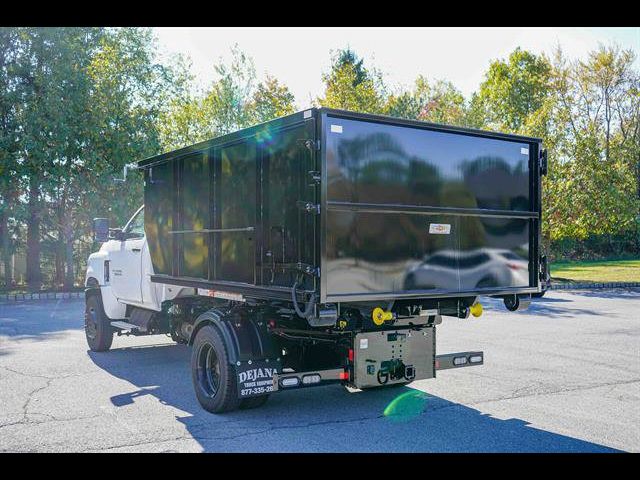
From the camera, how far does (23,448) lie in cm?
Answer: 537

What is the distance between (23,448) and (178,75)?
2331 cm

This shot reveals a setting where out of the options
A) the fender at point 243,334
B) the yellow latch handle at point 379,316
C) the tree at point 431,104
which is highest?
the tree at point 431,104

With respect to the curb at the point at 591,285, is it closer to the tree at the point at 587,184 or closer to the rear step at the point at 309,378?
the tree at the point at 587,184

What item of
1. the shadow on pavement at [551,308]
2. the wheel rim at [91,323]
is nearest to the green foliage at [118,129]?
the shadow on pavement at [551,308]

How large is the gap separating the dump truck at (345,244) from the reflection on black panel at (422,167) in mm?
14

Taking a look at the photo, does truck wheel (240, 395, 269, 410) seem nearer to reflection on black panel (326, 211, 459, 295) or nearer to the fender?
the fender

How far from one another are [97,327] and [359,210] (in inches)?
229

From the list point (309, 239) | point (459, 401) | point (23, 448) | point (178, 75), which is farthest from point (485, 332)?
point (178, 75)

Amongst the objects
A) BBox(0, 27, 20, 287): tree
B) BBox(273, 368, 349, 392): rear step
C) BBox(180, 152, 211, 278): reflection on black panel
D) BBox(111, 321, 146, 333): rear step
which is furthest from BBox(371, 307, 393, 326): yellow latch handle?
BBox(0, 27, 20, 287): tree

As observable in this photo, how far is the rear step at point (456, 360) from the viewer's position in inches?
261

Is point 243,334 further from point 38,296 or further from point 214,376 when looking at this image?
point 38,296

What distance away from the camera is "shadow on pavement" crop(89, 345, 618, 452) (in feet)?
17.8

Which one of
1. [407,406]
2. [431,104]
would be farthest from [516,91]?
[407,406]
